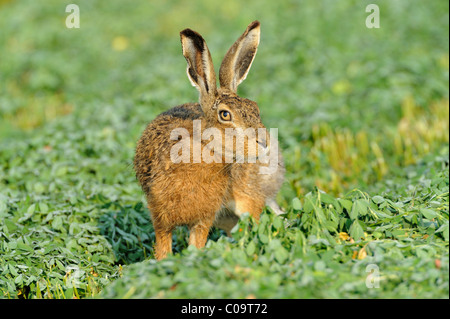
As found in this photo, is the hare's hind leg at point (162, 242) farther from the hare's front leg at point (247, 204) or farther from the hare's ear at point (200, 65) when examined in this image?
the hare's ear at point (200, 65)

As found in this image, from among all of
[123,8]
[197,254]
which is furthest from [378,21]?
[197,254]

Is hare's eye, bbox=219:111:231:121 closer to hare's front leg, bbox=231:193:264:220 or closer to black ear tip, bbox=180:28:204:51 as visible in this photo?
black ear tip, bbox=180:28:204:51

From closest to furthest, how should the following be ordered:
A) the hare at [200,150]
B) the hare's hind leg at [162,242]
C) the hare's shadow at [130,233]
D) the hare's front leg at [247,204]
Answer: the hare at [200,150] < the hare's hind leg at [162,242] < the hare's front leg at [247,204] < the hare's shadow at [130,233]

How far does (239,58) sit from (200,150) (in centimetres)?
96

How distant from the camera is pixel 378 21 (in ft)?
45.8

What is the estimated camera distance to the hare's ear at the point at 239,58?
559 cm

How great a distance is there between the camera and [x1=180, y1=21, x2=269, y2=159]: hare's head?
513 centimetres

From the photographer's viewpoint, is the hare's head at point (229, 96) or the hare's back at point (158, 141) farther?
the hare's back at point (158, 141)

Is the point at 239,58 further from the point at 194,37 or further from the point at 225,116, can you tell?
the point at 225,116

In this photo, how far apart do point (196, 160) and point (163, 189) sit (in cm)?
39

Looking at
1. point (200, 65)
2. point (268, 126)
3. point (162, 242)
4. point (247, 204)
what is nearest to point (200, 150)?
point (200, 65)

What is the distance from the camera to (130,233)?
21.6 feet

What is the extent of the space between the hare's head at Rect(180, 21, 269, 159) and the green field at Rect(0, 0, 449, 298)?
0.62 m

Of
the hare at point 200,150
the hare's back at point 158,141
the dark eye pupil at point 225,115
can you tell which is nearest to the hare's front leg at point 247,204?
the hare at point 200,150
